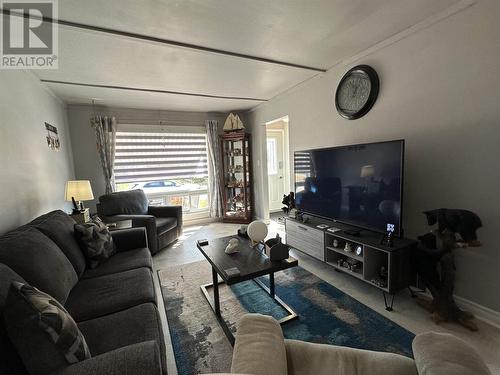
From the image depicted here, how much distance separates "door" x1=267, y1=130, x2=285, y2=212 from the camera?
548 cm

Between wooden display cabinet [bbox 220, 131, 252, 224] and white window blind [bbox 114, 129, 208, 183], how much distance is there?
1.49ft

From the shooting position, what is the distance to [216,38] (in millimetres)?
2059

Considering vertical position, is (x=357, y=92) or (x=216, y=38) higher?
(x=216, y=38)

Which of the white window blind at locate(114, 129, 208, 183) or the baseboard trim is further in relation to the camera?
the white window blind at locate(114, 129, 208, 183)

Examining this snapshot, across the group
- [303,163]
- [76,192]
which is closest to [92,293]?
[76,192]

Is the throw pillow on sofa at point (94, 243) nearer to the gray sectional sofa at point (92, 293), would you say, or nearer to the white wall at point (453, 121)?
the gray sectional sofa at point (92, 293)

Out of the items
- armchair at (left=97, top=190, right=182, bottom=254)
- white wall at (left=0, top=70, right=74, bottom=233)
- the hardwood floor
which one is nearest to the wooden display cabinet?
armchair at (left=97, top=190, right=182, bottom=254)

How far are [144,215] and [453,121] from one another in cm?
359

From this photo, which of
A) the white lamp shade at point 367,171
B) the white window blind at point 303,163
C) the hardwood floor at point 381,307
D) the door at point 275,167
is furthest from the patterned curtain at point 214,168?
the white lamp shade at point 367,171

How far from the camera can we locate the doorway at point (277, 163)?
5449mm

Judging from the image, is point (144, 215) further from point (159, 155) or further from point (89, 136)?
point (89, 136)

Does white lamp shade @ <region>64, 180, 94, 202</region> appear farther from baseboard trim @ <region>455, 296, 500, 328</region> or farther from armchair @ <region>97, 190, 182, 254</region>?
baseboard trim @ <region>455, 296, 500, 328</region>

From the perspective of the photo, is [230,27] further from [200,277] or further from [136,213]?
[136,213]

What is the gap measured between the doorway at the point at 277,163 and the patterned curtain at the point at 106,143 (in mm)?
3134
